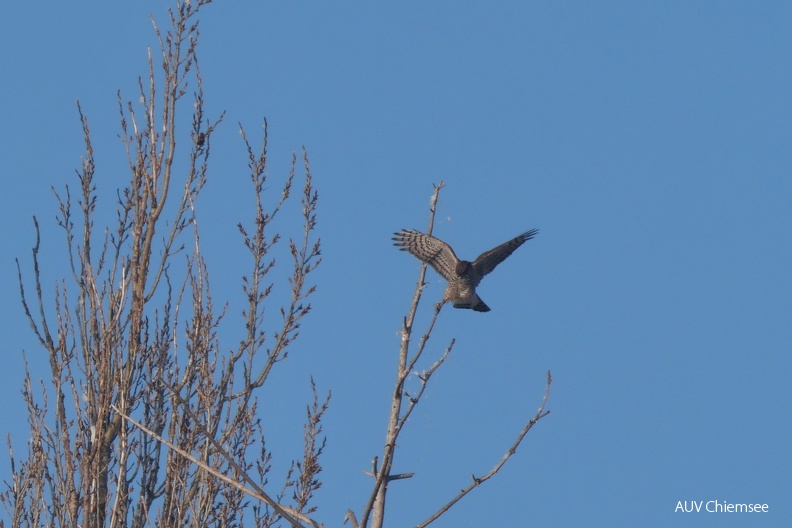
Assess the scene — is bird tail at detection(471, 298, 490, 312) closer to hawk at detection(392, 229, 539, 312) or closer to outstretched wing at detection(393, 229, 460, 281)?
hawk at detection(392, 229, 539, 312)

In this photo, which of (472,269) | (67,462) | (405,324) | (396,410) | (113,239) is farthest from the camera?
(472,269)

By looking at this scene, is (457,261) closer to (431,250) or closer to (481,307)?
(431,250)

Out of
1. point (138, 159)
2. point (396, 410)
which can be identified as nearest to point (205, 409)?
point (138, 159)

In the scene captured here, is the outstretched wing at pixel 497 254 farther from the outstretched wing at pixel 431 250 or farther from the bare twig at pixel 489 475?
the bare twig at pixel 489 475

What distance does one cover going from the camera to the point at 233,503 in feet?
20.9

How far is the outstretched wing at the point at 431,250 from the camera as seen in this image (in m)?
8.39

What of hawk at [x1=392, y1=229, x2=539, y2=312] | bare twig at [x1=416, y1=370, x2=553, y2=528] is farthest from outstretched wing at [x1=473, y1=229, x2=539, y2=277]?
bare twig at [x1=416, y1=370, x2=553, y2=528]

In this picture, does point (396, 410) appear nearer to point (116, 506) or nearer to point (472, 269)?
point (116, 506)

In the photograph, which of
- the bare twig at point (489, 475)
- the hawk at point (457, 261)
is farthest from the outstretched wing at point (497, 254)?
the bare twig at point (489, 475)

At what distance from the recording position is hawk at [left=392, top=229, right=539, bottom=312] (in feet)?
27.3

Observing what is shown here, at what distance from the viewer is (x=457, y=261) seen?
27.4 feet

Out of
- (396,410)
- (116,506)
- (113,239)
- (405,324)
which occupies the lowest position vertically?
(396,410)

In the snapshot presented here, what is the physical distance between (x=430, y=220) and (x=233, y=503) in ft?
9.11

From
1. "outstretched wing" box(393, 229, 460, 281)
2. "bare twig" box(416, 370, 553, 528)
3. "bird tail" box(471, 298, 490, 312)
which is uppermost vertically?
"outstretched wing" box(393, 229, 460, 281)
